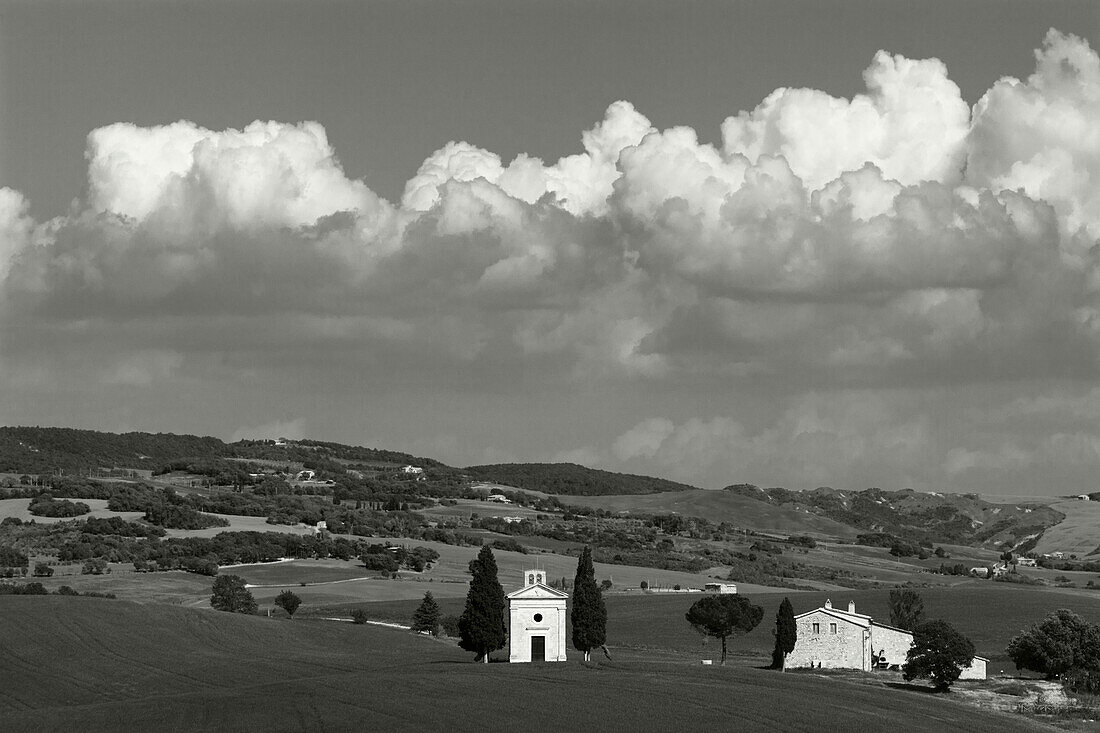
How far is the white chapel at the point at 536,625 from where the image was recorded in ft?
299

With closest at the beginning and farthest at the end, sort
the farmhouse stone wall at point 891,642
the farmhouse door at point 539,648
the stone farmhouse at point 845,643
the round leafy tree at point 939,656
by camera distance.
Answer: the round leafy tree at point 939,656, the farmhouse door at point 539,648, the stone farmhouse at point 845,643, the farmhouse stone wall at point 891,642

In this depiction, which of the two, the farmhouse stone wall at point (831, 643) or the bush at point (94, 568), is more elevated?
the bush at point (94, 568)

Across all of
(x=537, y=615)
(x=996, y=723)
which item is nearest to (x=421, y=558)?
(x=537, y=615)

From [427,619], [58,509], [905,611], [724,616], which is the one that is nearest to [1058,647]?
[724,616]

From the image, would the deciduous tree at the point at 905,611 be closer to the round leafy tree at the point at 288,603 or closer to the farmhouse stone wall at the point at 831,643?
the farmhouse stone wall at the point at 831,643

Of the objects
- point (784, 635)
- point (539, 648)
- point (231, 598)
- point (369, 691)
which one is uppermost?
point (231, 598)

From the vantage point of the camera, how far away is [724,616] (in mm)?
108000

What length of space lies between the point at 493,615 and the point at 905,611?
46961 mm

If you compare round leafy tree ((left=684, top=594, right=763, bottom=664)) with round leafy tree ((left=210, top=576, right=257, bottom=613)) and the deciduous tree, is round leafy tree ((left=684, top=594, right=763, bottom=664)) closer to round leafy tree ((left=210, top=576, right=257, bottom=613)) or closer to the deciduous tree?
the deciduous tree

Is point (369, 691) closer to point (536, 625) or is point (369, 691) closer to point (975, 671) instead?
point (536, 625)

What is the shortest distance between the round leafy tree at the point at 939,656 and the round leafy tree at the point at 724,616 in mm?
17646

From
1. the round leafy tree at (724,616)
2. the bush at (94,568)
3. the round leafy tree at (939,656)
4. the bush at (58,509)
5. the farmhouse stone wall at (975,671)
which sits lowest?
the farmhouse stone wall at (975,671)

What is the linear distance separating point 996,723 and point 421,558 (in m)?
114

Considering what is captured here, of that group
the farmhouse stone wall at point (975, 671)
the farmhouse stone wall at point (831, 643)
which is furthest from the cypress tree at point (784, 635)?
the farmhouse stone wall at point (975, 671)
